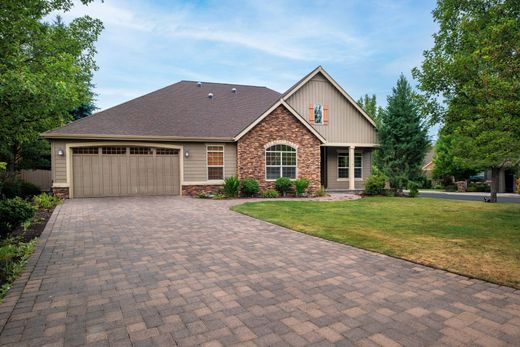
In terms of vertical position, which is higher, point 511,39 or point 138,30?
point 138,30

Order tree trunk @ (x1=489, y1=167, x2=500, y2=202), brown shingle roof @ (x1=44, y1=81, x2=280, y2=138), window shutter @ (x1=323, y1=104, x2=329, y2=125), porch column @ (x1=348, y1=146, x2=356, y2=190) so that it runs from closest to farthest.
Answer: brown shingle roof @ (x1=44, y1=81, x2=280, y2=138) → tree trunk @ (x1=489, y1=167, x2=500, y2=202) → window shutter @ (x1=323, y1=104, x2=329, y2=125) → porch column @ (x1=348, y1=146, x2=356, y2=190)

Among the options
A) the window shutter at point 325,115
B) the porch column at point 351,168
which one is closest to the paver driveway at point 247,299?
the window shutter at point 325,115

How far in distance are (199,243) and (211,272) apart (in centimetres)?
192

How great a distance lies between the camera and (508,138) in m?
8.32

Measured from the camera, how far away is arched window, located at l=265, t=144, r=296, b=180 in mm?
17891

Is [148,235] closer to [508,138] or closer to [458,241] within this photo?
[458,241]

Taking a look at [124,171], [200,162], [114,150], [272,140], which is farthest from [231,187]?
[114,150]

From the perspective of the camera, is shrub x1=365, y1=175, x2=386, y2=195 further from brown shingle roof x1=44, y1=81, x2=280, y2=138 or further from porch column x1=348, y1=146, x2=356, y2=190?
brown shingle roof x1=44, y1=81, x2=280, y2=138

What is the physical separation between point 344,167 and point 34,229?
1850cm

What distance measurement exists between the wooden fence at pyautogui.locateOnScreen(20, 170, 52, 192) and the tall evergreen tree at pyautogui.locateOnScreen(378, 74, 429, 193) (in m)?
21.3

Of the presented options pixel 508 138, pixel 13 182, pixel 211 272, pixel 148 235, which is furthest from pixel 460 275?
pixel 13 182

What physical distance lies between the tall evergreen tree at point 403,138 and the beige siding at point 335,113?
5.23ft

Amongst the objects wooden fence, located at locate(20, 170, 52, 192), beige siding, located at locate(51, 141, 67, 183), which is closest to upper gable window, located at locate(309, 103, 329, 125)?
beige siding, located at locate(51, 141, 67, 183)

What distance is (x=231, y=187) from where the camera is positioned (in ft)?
54.6
